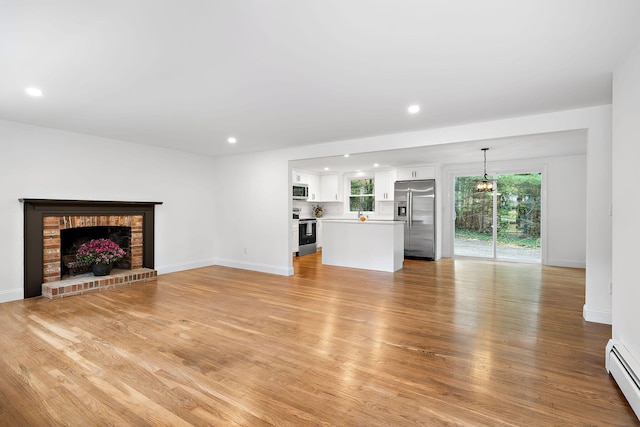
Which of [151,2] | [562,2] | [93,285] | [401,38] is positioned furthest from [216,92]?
[93,285]

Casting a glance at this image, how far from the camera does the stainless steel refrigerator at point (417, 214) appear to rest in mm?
7477

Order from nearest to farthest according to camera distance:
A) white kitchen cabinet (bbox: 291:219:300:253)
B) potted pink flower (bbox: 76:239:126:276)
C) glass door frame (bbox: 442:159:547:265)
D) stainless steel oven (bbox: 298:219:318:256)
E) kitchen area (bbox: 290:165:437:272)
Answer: potted pink flower (bbox: 76:239:126:276) → kitchen area (bbox: 290:165:437:272) → glass door frame (bbox: 442:159:547:265) → white kitchen cabinet (bbox: 291:219:300:253) → stainless steel oven (bbox: 298:219:318:256)

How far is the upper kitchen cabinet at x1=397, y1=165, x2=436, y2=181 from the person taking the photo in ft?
24.9

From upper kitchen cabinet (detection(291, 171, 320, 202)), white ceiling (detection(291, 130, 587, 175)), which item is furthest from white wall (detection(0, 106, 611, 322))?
upper kitchen cabinet (detection(291, 171, 320, 202))

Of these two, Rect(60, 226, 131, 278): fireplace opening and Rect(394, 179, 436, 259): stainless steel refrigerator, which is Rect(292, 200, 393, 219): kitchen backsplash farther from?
Rect(60, 226, 131, 278): fireplace opening

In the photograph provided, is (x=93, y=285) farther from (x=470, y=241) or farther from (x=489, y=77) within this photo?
(x=470, y=241)

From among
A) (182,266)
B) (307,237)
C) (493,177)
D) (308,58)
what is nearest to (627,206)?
(308,58)

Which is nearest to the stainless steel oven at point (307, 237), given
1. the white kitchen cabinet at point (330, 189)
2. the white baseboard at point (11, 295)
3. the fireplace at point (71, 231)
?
the white kitchen cabinet at point (330, 189)

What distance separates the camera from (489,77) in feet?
8.74

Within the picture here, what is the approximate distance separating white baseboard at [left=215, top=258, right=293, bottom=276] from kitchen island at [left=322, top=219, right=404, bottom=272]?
1.30 metres

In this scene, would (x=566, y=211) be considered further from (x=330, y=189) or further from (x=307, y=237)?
(x=307, y=237)

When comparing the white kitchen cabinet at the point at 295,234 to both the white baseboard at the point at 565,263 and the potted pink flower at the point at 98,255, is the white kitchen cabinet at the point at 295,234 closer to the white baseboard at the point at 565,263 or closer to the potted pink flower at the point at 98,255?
the potted pink flower at the point at 98,255

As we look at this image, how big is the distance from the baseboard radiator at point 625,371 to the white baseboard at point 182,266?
19.9ft

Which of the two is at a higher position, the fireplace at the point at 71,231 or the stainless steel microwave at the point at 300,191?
the stainless steel microwave at the point at 300,191
